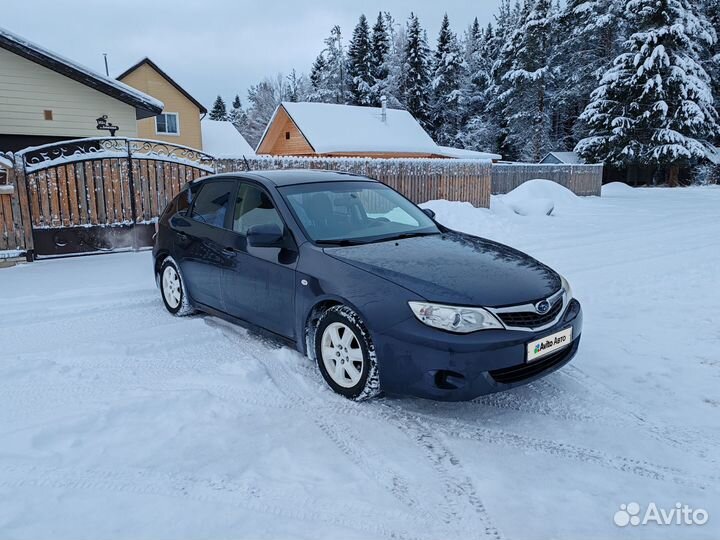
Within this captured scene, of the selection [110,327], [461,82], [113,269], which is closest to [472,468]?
[110,327]

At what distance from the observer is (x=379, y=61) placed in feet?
161

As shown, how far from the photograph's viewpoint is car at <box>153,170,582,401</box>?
3080 millimetres

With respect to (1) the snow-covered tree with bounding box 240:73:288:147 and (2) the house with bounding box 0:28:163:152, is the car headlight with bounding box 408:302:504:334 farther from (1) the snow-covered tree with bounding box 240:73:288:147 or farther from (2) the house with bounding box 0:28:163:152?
(1) the snow-covered tree with bounding box 240:73:288:147

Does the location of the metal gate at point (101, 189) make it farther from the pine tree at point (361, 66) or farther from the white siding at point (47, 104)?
A: the pine tree at point (361, 66)

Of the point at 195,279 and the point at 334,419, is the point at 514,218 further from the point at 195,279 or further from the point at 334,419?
the point at 334,419

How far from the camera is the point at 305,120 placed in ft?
96.4

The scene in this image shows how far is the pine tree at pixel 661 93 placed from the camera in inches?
1187

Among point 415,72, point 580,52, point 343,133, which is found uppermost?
point 580,52

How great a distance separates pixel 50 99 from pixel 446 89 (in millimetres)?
39280

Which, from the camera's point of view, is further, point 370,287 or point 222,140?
point 222,140

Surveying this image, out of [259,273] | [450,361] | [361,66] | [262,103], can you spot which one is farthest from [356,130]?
[262,103]

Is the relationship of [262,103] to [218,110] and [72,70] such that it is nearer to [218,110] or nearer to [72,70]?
[218,110]

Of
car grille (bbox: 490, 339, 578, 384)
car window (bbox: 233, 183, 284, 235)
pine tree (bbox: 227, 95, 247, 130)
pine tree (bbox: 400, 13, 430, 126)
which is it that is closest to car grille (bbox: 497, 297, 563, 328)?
car grille (bbox: 490, 339, 578, 384)

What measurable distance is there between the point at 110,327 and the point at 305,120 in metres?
25.8
